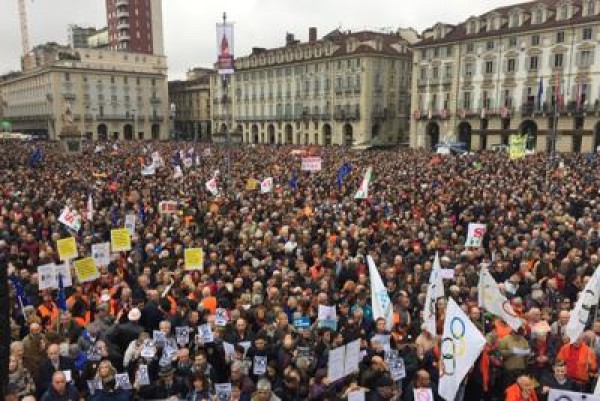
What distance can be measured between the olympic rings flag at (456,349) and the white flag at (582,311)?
2005mm

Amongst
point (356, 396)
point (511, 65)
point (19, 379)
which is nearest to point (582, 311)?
point (356, 396)

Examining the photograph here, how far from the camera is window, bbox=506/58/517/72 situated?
57.5m

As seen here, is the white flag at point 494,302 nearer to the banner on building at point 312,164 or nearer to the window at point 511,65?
the banner on building at point 312,164

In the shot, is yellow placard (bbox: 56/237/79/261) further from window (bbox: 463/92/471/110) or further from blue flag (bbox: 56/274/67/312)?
window (bbox: 463/92/471/110)

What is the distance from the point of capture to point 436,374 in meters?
7.38

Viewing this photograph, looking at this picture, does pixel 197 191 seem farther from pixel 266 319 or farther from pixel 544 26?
pixel 544 26

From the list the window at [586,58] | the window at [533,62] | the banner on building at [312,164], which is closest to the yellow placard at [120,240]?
the banner on building at [312,164]

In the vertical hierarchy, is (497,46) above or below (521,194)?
above

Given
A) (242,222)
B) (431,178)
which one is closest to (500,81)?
(431,178)

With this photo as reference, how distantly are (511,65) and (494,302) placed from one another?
55.1 m

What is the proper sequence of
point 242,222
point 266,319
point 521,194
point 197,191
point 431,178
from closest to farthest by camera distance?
point 266,319 → point 242,222 → point 521,194 → point 197,191 → point 431,178

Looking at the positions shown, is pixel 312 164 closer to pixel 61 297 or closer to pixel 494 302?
pixel 61 297

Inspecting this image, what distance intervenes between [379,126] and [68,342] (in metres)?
68.7

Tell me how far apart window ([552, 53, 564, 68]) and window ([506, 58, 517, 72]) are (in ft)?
13.3
